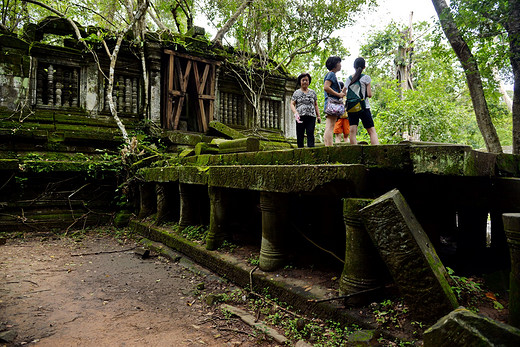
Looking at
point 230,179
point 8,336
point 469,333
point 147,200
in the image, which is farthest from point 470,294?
point 147,200

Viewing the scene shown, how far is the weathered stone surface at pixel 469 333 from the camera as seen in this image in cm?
132

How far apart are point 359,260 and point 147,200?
556 centimetres

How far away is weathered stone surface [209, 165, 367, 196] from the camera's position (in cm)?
229

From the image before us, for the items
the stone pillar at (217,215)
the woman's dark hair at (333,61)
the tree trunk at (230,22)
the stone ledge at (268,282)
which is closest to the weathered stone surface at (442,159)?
the stone ledge at (268,282)

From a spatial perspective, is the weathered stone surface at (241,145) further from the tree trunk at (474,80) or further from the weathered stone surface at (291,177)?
the tree trunk at (474,80)

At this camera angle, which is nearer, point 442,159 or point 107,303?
point 442,159

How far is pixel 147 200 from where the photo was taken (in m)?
6.78

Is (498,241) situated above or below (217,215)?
below

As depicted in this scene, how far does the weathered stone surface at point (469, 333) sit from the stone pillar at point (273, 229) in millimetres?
1713

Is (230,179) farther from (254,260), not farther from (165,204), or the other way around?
(165,204)

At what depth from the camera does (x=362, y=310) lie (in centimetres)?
215

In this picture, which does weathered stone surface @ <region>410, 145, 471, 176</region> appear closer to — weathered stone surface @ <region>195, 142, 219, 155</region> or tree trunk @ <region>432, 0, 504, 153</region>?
weathered stone surface @ <region>195, 142, 219, 155</region>

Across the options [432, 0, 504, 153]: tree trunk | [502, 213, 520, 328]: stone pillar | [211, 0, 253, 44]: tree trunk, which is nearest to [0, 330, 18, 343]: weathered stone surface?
[502, 213, 520, 328]: stone pillar

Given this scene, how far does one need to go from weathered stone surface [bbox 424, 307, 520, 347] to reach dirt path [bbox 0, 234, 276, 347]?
1.17m
